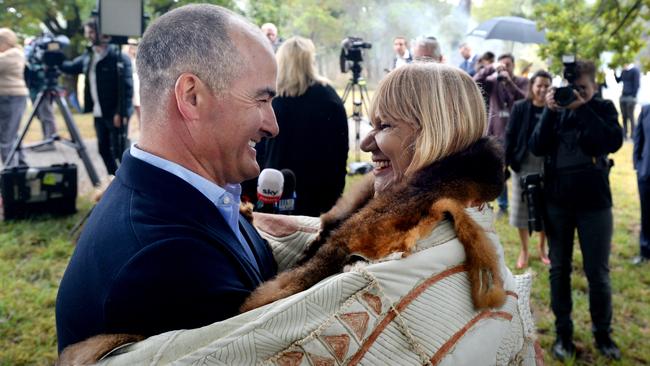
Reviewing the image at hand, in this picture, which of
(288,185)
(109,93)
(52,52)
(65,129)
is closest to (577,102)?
(288,185)

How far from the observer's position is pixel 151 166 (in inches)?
55.6

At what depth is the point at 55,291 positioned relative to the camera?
488cm

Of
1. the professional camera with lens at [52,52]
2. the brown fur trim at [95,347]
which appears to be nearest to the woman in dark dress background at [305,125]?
the brown fur trim at [95,347]

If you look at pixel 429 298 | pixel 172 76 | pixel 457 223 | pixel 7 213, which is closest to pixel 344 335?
pixel 429 298

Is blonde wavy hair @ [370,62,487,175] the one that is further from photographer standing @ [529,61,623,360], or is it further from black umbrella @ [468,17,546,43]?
black umbrella @ [468,17,546,43]

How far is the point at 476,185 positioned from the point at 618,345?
3.55 m

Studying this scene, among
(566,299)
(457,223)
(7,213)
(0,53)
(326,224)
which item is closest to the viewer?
(457,223)

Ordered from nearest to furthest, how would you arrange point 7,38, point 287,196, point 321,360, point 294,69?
point 321,360 → point 287,196 → point 294,69 → point 7,38

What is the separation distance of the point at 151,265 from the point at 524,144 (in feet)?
15.4

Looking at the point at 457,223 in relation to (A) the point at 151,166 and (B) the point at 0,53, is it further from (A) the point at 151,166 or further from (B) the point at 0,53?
(B) the point at 0,53

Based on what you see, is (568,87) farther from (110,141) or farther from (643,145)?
(110,141)

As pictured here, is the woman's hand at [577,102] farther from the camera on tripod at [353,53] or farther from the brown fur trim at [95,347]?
the camera on tripod at [353,53]

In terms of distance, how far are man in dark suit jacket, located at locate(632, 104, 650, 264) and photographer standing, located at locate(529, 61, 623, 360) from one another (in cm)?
231

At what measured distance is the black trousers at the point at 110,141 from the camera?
6.88 metres
